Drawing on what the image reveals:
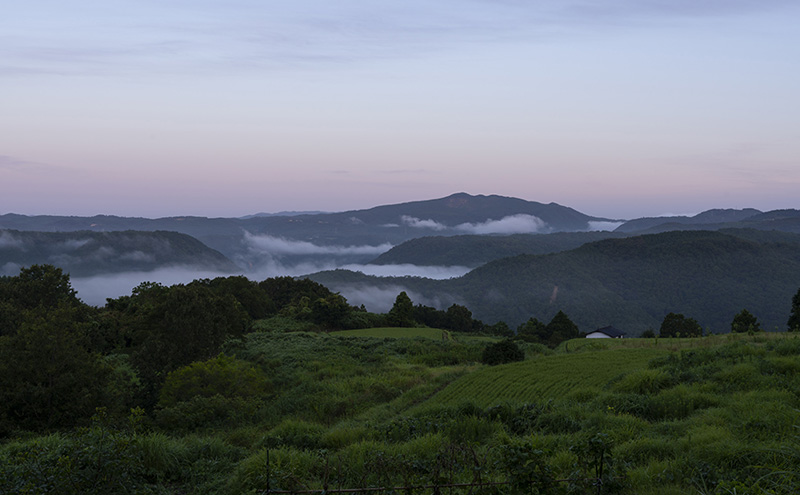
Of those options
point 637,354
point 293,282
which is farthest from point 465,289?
point 637,354

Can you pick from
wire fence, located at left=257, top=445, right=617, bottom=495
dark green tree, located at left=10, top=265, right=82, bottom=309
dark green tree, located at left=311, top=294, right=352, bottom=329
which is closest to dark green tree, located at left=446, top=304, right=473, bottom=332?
dark green tree, located at left=311, top=294, right=352, bottom=329

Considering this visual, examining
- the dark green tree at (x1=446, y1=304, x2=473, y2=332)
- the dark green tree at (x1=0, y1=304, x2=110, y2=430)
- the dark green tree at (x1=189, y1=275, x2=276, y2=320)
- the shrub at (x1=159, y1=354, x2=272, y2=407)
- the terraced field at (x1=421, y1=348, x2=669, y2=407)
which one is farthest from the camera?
the dark green tree at (x1=446, y1=304, x2=473, y2=332)

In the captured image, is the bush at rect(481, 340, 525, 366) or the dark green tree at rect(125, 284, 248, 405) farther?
the bush at rect(481, 340, 525, 366)

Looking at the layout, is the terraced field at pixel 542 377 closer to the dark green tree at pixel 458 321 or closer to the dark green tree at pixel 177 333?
the dark green tree at pixel 177 333

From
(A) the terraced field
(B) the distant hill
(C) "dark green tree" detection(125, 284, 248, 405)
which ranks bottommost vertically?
(B) the distant hill

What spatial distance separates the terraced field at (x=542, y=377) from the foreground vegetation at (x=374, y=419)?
0.19m

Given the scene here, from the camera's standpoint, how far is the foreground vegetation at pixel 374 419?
618cm

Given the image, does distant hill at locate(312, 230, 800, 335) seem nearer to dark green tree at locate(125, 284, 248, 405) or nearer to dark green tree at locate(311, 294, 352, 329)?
dark green tree at locate(311, 294, 352, 329)

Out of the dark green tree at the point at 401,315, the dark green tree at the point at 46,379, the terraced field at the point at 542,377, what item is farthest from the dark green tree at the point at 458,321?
the dark green tree at the point at 46,379

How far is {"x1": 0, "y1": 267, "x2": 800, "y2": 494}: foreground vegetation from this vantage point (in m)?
6.18

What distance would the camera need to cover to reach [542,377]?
23.8 metres

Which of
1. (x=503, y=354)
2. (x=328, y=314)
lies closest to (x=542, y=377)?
(x=503, y=354)

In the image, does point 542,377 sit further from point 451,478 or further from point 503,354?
point 451,478

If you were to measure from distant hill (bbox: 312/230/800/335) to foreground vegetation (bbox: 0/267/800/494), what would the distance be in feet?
412
